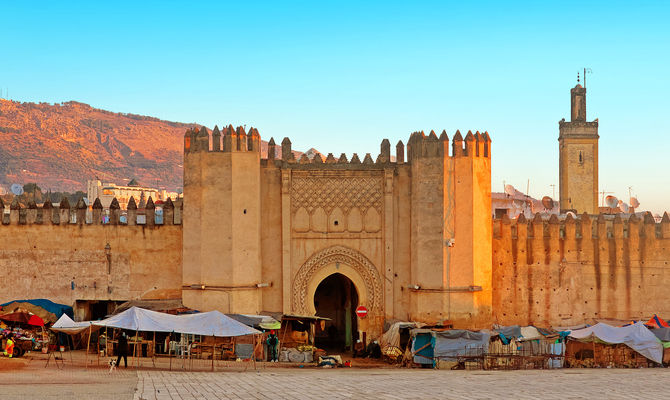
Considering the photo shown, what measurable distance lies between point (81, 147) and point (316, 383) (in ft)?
446

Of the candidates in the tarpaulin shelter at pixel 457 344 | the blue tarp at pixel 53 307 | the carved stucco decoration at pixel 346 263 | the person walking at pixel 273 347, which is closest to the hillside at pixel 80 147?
the blue tarp at pixel 53 307

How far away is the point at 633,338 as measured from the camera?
19781mm

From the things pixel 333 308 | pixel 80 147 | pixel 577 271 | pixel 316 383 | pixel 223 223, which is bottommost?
pixel 316 383

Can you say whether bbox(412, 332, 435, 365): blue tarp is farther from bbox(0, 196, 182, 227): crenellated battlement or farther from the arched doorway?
bbox(0, 196, 182, 227): crenellated battlement

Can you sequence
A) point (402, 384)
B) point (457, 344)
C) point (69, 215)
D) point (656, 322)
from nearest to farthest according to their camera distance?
1. point (402, 384)
2. point (457, 344)
3. point (656, 322)
4. point (69, 215)

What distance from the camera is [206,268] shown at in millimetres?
21078

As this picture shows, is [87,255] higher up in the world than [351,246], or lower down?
lower down

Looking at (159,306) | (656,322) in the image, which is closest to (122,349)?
(159,306)

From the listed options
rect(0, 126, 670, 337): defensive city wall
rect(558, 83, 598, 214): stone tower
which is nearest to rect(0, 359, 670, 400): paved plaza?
rect(0, 126, 670, 337): defensive city wall

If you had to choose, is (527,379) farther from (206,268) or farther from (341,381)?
(206,268)

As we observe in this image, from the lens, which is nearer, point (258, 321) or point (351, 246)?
point (258, 321)

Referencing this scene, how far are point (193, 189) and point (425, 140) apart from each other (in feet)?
19.6

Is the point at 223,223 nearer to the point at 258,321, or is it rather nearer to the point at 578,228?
the point at 258,321

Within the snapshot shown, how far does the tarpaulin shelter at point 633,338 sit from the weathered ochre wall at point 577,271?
2.55 meters
